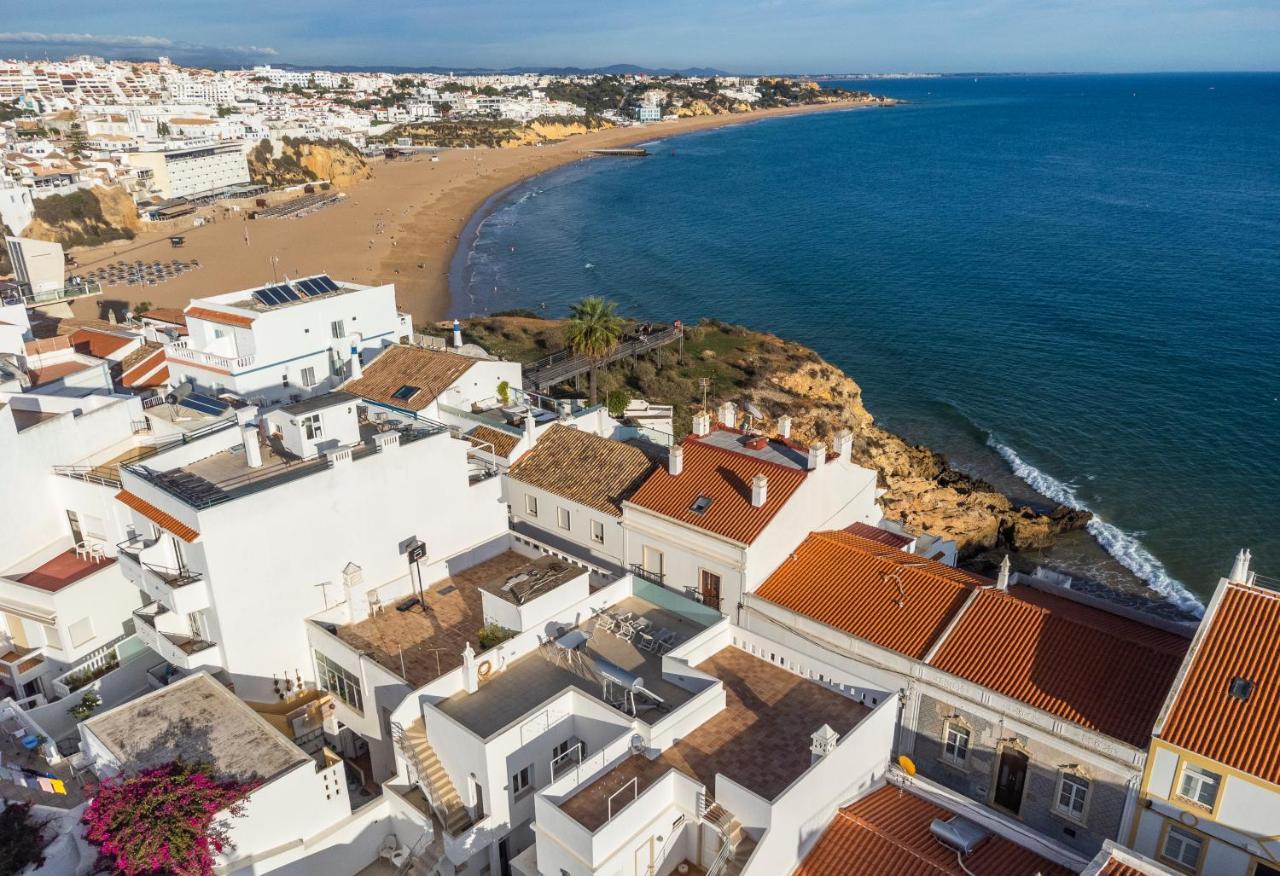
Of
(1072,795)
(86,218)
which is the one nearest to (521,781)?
(1072,795)

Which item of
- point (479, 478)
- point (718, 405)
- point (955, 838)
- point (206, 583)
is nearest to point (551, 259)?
point (718, 405)

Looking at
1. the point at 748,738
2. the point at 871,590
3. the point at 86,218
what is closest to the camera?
the point at 748,738

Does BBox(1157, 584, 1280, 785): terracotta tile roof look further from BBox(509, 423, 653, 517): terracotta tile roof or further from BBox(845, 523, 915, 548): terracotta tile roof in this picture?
BBox(509, 423, 653, 517): terracotta tile roof

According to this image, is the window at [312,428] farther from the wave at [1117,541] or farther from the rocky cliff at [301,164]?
the rocky cliff at [301,164]

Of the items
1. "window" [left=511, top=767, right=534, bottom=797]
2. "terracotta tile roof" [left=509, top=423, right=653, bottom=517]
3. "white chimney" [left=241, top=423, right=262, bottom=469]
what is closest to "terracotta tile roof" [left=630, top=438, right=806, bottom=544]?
"terracotta tile roof" [left=509, top=423, right=653, bottom=517]

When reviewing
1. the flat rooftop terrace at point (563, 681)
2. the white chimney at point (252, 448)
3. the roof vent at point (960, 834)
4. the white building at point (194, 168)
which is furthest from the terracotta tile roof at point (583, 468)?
the white building at point (194, 168)

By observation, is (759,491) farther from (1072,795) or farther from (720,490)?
(1072,795)
